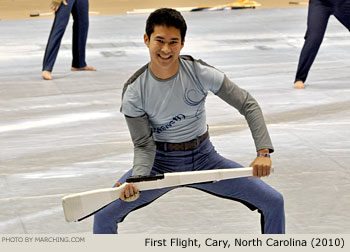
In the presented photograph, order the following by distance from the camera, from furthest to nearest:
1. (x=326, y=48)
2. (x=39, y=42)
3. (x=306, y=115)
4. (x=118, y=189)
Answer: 1. (x=39, y=42)
2. (x=326, y=48)
3. (x=306, y=115)
4. (x=118, y=189)

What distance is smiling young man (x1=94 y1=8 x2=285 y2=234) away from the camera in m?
3.19

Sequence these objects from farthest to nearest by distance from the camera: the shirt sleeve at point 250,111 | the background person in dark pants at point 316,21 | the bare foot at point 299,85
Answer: the bare foot at point 299,85 < the background person in dark pants at point 316,21 < the shirt sleeve at point 250,111

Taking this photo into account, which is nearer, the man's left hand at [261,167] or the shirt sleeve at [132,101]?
the man's left hand at [261,167]

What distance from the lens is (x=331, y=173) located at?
4.66 meters

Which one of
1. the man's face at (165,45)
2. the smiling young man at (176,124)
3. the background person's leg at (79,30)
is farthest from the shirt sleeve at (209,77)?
the background person's leg at (79,30)

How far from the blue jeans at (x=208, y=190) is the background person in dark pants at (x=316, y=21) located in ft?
13.0

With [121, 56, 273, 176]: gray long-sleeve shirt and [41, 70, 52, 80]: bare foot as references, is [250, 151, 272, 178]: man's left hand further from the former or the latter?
[41, 70, 52, 80]: bare foot

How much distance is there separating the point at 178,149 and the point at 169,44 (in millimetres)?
462

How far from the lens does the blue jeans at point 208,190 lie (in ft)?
10.4

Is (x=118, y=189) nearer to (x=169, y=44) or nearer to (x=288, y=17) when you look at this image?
(x=169, y=44)

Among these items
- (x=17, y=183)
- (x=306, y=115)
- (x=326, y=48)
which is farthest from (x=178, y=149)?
(x=326, y=48)

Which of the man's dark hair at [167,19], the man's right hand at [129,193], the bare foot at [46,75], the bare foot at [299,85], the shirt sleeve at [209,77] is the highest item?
the man's dark hair at [167,19]

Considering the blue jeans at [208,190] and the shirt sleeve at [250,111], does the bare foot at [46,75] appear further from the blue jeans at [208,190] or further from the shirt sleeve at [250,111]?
the shirt sleeve at [250,111]

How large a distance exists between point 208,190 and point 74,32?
5.30m
